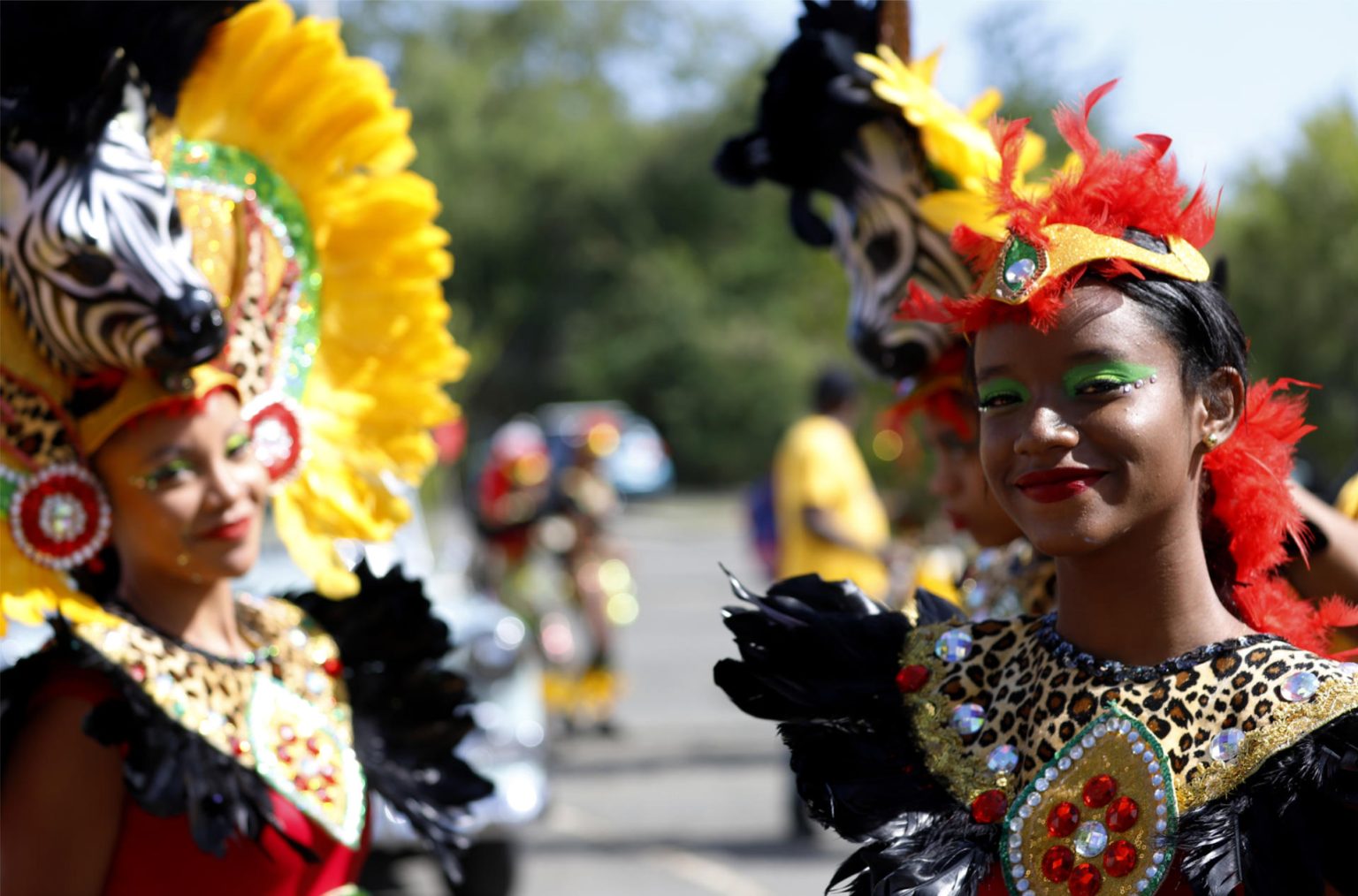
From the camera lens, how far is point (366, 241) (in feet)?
10.7

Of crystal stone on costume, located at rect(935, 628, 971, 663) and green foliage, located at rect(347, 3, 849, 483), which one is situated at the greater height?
crystal stone on costume, located at rect(935, 628, 971, 663)

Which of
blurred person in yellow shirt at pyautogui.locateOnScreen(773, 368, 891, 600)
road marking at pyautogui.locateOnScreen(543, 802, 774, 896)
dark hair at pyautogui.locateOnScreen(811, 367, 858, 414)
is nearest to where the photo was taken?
road marking at pyautogui.locateOnScreen(543, 802, 774, 896)

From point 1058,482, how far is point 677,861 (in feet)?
17.4

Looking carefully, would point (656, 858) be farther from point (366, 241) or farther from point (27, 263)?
point (27, 263)

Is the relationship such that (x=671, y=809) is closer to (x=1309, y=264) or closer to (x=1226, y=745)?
A: (x=1309, y=264)

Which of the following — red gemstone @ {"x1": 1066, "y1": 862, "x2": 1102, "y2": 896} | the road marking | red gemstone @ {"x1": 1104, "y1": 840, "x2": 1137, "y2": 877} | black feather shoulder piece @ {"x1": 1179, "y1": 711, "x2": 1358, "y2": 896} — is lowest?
the road marking

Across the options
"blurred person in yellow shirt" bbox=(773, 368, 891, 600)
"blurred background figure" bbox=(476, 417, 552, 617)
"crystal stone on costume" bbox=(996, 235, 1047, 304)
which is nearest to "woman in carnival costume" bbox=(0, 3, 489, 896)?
"crystal stone on costume" bbox=(996, 235, 1047, 304)

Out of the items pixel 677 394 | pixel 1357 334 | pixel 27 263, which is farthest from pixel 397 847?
pixel 677 394

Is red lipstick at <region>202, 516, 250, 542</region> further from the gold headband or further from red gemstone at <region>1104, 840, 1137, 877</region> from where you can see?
red gemstone at <region>1104, 840, 1137, 877</region>

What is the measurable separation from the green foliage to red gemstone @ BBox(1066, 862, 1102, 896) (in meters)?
31.1

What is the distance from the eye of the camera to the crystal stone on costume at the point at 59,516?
9.12 feet

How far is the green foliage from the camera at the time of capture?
34.5 meters

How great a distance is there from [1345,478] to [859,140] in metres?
1.07

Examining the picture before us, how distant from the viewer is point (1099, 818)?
81.8 inches
